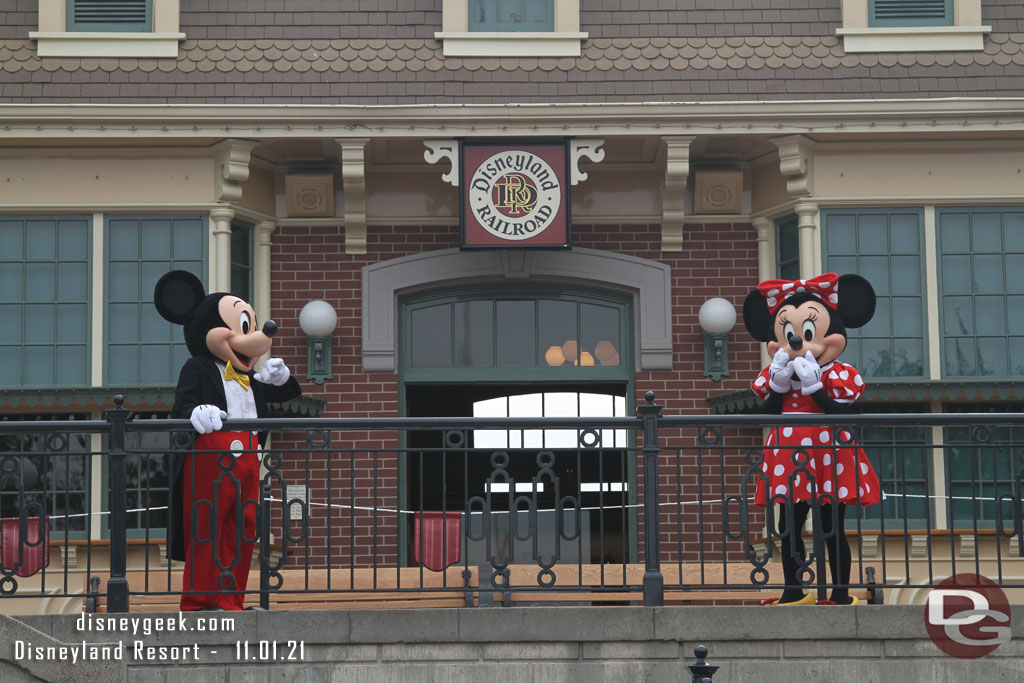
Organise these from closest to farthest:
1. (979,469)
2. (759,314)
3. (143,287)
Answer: (759,314) → (979,469) → (143,287)

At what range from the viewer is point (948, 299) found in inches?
448

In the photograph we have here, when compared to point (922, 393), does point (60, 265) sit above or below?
above

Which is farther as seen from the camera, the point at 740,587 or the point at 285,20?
the point at 285,20

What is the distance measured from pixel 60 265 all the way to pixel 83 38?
1.82 m

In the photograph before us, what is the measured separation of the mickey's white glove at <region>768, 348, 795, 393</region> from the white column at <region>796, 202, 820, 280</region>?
2.65 m

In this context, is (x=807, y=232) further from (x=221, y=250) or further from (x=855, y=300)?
(x=221, y=250)

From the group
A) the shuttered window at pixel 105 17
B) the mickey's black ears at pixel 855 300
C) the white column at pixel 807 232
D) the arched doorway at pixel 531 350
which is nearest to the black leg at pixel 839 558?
the mickey's black ears at pixel 855 300

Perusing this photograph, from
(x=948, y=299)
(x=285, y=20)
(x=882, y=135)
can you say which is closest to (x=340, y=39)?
(x=285, y=20)

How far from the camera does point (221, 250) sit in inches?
444

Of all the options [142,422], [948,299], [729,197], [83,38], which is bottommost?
[142,422]

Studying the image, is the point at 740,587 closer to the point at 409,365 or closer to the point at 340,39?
the point at 409,365

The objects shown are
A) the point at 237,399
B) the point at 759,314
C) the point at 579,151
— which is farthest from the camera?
the point at 579,151

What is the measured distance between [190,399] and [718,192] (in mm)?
5137

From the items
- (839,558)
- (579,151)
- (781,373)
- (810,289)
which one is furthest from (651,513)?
(579,151)
